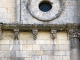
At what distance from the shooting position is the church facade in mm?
11648

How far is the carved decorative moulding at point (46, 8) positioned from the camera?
12.0 metres

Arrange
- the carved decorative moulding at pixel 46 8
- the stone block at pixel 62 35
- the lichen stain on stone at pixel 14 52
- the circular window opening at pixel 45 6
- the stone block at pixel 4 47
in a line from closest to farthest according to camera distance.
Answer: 1. the lichen stain on stone at pixel 14 52
2. the stone block at pixel 4 47
3. the stone block at pixel 62 35
4. the carved decorative moulding at pixel 46 8
5. the circular window opening at pixel 45 6

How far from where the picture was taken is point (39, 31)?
11852 mm

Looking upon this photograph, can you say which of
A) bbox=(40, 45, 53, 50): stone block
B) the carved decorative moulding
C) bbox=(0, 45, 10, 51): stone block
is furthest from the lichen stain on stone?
the carved decorative moulding

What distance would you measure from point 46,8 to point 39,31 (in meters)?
0.77

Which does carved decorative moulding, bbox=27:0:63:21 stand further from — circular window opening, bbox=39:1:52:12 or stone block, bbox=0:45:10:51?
stone block, bbox=0:45:10:51

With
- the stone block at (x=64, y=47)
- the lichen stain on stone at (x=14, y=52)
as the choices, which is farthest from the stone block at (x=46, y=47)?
the lichen stain on stone at (x=14, y=52)

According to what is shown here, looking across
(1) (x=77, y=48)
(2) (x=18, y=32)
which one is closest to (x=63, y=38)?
(1) (x=77, y=48)

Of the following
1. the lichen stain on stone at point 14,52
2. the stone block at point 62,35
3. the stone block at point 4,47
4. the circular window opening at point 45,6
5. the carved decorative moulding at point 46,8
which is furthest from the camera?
the circular window opening at point 45,6

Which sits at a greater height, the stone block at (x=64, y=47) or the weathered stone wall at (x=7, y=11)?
the weathered stone wall at (x=7, y=11)

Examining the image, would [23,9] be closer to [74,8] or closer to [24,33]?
[24,33]

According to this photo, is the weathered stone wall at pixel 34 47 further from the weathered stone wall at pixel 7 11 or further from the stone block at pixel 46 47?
the weathered stone wall at pixel 7 11

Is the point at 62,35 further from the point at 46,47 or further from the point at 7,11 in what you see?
the point at 7,11

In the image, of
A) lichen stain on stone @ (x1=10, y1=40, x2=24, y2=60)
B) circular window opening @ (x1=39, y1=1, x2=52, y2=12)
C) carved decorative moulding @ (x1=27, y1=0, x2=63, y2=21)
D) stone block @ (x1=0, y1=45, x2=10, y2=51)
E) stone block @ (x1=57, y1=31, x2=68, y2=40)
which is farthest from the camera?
circular window opening @ (x1=39, y1=1, x2=52, y2=12)
